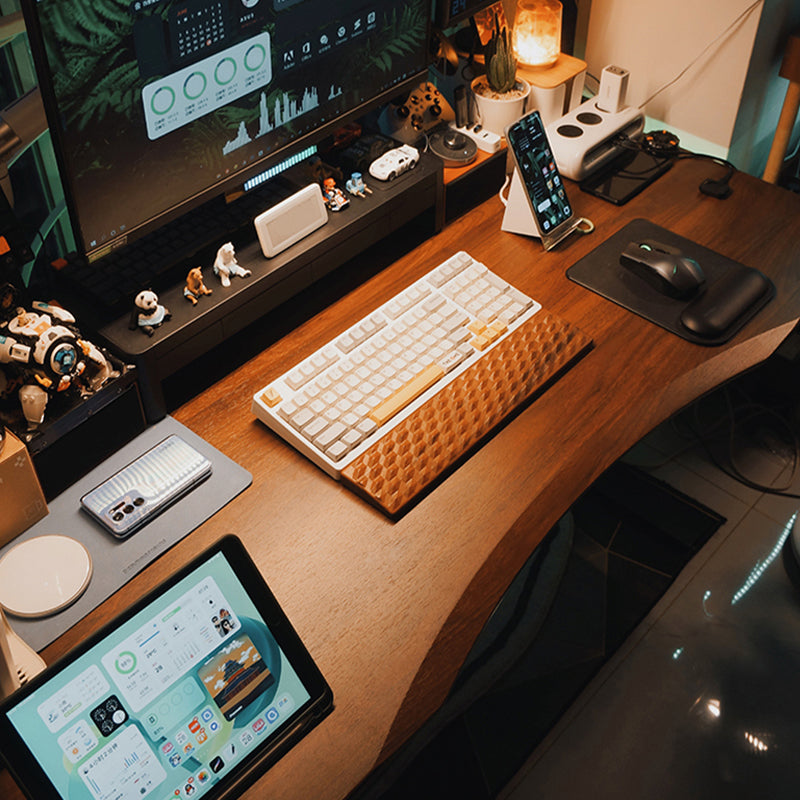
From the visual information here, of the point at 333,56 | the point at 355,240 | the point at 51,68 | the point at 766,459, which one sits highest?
the point at 51,68

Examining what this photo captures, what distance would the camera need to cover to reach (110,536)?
1115 millimetres

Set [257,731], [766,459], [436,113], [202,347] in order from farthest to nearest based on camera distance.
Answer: [766,459], [436,113], [202,347], [257,731]

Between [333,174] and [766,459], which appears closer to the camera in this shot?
[333,174]

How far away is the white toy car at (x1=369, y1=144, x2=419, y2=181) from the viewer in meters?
1.46

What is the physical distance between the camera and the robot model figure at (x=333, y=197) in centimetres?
141

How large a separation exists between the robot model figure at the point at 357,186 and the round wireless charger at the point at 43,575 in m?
0.72

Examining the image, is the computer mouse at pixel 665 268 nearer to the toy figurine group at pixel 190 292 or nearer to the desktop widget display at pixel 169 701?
the toy figurine group at pixel 190 292

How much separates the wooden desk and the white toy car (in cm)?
15

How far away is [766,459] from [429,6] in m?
1.38

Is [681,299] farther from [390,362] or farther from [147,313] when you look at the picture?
[147,313]

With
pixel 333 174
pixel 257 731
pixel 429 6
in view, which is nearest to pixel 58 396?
pixel 257 731

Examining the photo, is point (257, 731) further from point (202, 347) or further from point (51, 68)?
point (51, 68)

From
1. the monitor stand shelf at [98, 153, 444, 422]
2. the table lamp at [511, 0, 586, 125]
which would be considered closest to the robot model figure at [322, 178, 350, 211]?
the monitor stand shelf at [98, 153, 444, 422]

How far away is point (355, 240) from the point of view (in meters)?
1.42
